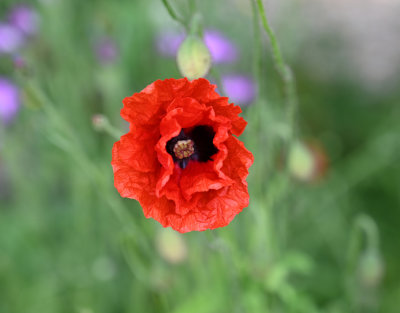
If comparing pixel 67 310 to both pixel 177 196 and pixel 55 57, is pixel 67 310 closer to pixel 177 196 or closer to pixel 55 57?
pixel 55 57

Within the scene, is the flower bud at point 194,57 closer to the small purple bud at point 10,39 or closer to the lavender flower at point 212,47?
the lavender flower at point 212,47

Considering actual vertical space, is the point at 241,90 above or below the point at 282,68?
above

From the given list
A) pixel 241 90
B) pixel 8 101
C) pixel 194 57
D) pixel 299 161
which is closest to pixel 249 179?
pixel 299 161

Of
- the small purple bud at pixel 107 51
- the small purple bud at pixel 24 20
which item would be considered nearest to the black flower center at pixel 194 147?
the small purple bud at pixel 107 51

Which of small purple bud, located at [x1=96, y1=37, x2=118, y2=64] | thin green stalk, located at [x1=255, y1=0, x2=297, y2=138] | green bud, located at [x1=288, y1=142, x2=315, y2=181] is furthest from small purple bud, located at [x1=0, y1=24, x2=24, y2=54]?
thin green stalk, located at [x1=255, y1=0, x2=297, y2=138]

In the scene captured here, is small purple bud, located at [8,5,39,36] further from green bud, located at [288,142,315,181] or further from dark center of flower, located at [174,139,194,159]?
dark center of flower, located at [174,139,194,159]

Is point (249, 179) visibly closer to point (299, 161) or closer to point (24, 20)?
point (299, 161)
